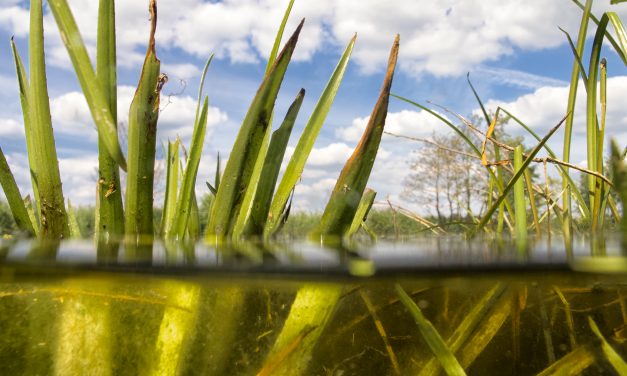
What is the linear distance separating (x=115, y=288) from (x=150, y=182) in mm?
122

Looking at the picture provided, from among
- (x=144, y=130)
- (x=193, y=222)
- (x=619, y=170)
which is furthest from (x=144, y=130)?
(x=619, y=170)

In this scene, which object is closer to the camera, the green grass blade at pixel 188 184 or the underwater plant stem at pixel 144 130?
the underwater plant stem at pixel 144 130

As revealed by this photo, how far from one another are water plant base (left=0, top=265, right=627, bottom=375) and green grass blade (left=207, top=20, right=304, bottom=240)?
0.10 m

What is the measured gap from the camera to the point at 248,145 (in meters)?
0.62

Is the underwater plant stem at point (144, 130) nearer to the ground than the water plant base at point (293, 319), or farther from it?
farther from it

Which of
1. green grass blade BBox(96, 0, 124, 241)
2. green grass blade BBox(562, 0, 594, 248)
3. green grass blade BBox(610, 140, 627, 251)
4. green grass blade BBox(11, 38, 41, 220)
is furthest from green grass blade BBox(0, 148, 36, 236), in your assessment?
green grass blade BBox(562, 0, 594, 248)

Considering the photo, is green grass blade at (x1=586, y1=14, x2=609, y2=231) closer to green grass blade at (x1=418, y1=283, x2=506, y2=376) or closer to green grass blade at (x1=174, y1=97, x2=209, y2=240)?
green grass blade at (x1=418, y1=283, x2=506, y2=376)

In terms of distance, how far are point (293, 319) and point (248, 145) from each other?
0.20 m

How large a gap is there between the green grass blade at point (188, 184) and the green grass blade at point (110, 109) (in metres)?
0.10

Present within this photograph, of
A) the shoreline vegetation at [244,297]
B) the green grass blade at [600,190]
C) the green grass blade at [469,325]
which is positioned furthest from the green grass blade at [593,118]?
the green grass blade at [469,325]

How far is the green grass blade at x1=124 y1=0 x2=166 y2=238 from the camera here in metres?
0.59

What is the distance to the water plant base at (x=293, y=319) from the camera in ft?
1.84

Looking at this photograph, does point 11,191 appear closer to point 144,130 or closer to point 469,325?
point 144,130

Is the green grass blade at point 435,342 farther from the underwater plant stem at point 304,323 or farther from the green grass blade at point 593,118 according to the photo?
the green grass blade at point 593,118
